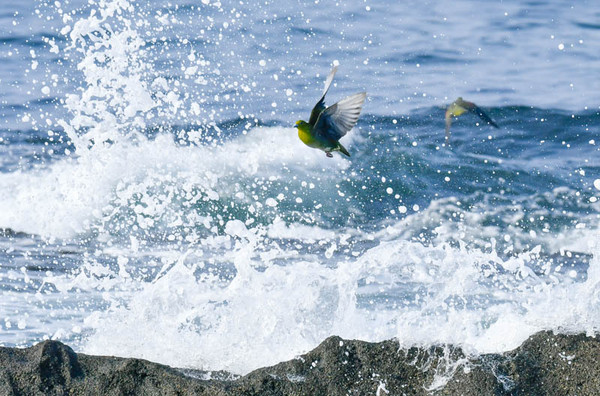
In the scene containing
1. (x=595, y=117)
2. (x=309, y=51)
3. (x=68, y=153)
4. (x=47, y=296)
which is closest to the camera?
(x=47, y=296)

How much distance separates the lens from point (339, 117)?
149 inches

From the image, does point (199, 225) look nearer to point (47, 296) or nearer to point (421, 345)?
point (47, 296)

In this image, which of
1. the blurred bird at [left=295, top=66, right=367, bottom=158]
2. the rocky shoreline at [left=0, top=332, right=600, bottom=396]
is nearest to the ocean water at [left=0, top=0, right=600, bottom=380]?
the rocky shoreline at [left=0, top=332, right=600, bottom=396]

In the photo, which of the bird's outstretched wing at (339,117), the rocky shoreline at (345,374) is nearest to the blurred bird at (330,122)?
the bird's outstretched wing at (339,117)

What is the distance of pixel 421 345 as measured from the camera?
303 centimetres

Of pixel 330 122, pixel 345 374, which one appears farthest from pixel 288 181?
pixel 345 374

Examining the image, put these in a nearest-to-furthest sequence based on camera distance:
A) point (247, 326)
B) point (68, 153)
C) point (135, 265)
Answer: point (247, 326)
point (135, 265)
point (68, 153)

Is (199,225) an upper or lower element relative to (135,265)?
lower

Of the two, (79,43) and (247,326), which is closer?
(247,326)

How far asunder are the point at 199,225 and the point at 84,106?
4.07m

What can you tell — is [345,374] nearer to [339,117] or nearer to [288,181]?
[339,117]

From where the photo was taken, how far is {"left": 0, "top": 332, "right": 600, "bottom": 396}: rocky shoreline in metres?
2.91

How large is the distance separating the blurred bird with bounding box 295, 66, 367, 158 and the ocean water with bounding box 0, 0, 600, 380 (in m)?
0.56

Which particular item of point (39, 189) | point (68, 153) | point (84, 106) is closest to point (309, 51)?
point (84, 106)
